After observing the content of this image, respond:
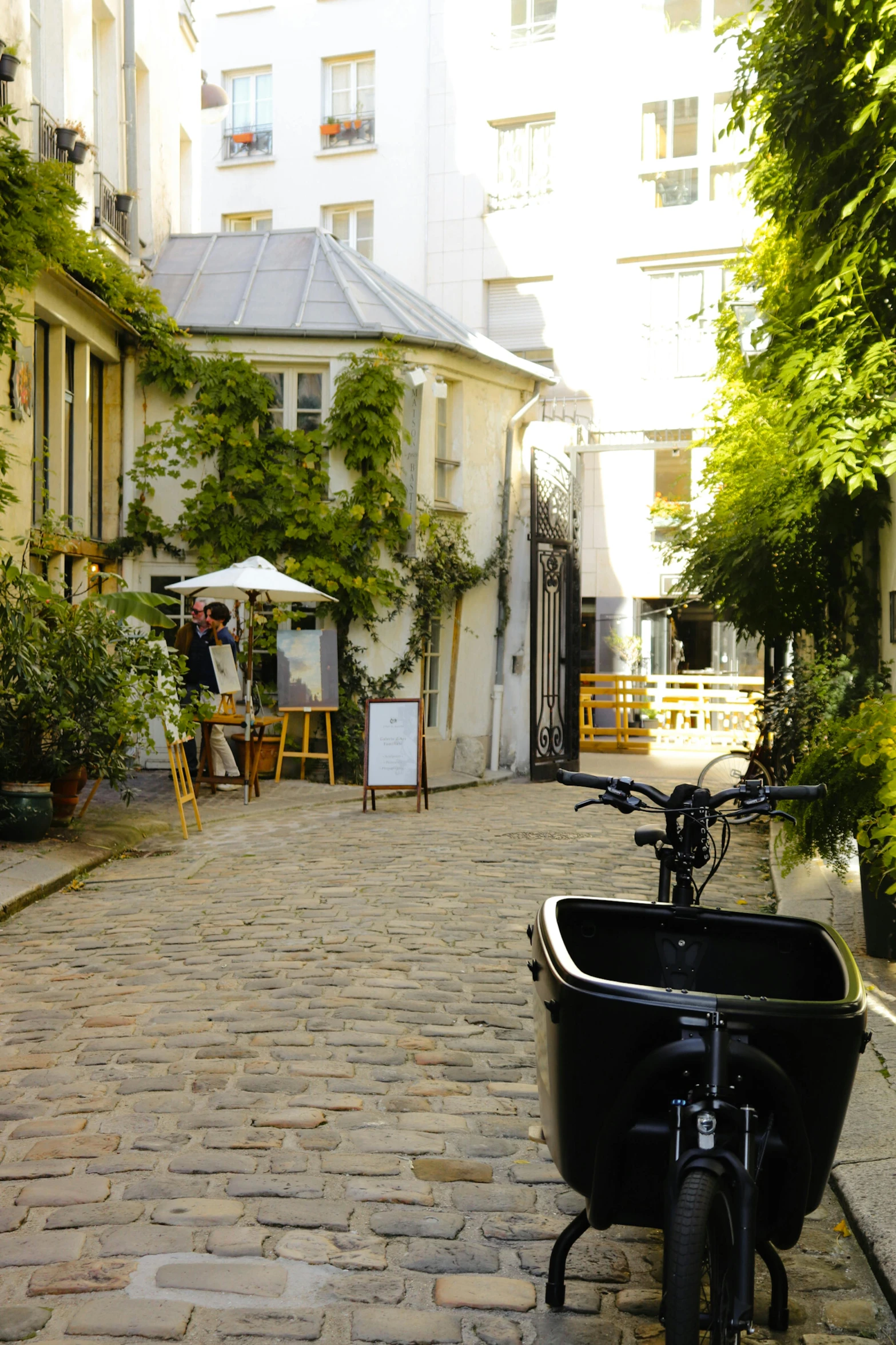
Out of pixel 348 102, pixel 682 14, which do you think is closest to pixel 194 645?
pixel 348 102

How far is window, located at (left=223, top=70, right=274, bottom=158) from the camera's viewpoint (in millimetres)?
30781

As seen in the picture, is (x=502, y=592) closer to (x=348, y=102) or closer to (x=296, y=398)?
(x=296, y=398)

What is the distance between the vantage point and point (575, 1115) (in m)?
2.96

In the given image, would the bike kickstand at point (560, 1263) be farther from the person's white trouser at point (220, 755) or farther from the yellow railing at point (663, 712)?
the yellow railing at point (663, 712)

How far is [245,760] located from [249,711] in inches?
29.6

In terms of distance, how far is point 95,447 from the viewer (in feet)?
53.4

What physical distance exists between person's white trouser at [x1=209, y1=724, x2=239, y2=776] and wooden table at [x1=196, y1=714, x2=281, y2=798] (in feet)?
0.17

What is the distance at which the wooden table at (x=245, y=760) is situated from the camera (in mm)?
13969

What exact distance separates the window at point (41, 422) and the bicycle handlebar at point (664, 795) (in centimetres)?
1094

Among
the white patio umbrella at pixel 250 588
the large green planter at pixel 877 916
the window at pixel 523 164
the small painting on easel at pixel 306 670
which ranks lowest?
the large green planter at pixel 877 916

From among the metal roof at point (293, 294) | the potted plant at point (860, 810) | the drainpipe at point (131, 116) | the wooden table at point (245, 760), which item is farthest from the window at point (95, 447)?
the potted plant at point (860, 810)

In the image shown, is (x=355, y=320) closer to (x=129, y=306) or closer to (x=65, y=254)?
(x=129, y=306)

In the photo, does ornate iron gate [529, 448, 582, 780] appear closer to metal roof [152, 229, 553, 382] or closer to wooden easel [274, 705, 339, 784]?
metal roof [152, 229, 553, 382]

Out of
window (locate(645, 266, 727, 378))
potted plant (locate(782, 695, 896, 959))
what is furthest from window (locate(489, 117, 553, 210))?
potted plant (locate(782, 695, 896, 959))
